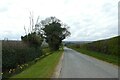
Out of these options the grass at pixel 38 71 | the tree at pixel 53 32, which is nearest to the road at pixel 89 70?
the grass at pixel 38 71

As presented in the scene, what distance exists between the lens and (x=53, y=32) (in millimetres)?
95562

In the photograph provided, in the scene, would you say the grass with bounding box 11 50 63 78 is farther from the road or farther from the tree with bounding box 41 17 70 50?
the tree with bounding box 41 17 70 50

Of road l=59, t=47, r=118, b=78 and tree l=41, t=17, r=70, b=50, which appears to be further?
tree l=41, t=17, r=70, b=50

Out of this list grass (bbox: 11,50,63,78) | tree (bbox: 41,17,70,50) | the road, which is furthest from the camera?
tree (bbox: 41,17,70,50)

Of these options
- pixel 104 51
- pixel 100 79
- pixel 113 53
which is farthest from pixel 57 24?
pixel 100 79

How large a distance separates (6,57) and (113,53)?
2524 cm

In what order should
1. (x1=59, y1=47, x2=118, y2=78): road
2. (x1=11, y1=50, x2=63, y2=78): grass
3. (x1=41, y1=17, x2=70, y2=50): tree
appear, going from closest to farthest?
(x1=11, y1=50, x2=63, y2=78): grass
(x1=59, y1=47, x2=118, y2=78): road
(x1=41, y1=17, x2=70, y2=50): tree

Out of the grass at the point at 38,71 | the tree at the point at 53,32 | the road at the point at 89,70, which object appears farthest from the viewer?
the tree at the point at 53,32

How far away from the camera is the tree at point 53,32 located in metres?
95.1

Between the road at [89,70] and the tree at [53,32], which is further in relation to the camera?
the tree at [53,32]

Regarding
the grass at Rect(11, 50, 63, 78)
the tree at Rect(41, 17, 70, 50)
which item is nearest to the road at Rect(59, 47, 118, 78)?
the grass at Rect(11, 50, 63, 78)

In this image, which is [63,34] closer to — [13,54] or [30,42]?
[30,42]

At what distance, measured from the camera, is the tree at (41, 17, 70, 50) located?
9506 centimetres

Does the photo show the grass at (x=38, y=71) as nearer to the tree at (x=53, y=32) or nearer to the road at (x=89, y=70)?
the road at (x=89, y=70)
